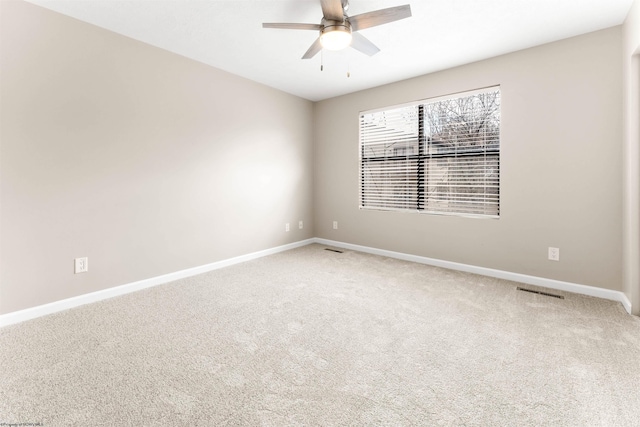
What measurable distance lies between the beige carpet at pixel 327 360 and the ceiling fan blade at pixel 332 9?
88.5 inches

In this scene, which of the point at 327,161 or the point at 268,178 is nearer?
the point at 268,178

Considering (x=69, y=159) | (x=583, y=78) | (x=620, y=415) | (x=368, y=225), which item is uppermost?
(x=583, y=78)

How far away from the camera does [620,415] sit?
4.23 ft

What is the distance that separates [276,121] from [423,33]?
2.33 metres

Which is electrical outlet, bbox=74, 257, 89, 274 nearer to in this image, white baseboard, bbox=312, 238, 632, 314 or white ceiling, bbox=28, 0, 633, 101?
white ceiling, bbox=28, 0, 633, 101

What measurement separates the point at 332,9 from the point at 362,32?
2.73 ft

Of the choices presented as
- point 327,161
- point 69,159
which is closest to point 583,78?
point 327,161

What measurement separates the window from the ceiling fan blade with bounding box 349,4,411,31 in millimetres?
1870

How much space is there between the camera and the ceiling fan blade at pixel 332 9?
190 centimetres

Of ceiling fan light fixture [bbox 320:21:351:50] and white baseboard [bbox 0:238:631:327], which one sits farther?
white baseboard [bbox 0:238:631:327]

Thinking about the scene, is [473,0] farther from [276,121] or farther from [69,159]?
[69,159]

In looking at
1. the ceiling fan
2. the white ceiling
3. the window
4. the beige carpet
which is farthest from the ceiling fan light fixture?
the beige carpet

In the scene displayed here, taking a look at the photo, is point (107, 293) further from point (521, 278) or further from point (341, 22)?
point (521, 278)

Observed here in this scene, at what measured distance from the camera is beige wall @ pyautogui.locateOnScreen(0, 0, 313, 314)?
2213mm
